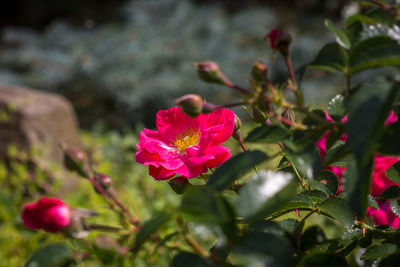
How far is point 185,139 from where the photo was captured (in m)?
0.49

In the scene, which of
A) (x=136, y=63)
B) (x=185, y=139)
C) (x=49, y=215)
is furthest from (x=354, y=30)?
(x=136, y=63)

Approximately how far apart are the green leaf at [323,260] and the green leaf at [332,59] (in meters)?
0.16

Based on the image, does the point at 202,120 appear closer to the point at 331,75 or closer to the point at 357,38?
the point at 357,38

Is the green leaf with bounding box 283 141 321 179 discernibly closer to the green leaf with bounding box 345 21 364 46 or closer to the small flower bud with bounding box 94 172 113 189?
the green leaf with bounding box 345 21 364 46

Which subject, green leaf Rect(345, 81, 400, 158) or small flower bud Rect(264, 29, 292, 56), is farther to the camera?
small flower bud Rect(264, 29, 292, 56)

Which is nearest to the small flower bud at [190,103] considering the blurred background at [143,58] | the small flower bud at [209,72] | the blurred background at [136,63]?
the small flower bud at [209,72]

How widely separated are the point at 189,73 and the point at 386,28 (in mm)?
2261

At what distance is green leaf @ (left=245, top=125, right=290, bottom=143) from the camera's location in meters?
0.32

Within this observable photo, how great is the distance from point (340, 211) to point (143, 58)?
2.36 metres

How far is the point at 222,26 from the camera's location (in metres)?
2.95

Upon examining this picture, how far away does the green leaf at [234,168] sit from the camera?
291 millimetres

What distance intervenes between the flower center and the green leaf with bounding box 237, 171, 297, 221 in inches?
8.3

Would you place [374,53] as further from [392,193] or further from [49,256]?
[49,256]

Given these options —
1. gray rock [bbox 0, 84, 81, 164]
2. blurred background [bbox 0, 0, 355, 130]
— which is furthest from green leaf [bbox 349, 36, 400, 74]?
blurred background [bbox 0, 0, 355, 130]
